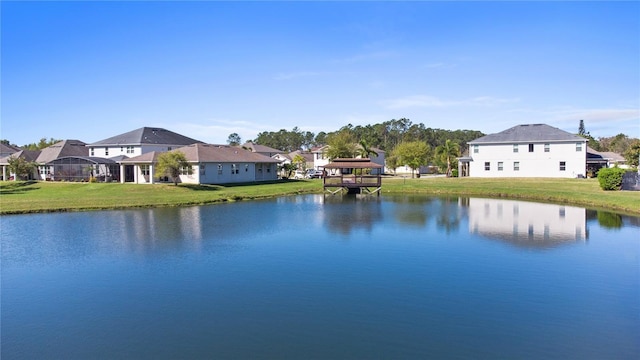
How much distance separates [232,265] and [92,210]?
20423 mm

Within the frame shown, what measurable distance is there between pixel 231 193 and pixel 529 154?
3558 cm

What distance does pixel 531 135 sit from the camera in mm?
57344

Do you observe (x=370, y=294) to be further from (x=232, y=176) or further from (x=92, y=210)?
(x=232, y=176)

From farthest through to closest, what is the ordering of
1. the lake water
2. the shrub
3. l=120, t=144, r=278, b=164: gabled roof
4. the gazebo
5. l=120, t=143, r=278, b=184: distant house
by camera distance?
l=120, t=144, r=278, b=164: gabled roof, l=120, t=143, r=278, b=184: distant house, the gazebo, the shrub, the lake water

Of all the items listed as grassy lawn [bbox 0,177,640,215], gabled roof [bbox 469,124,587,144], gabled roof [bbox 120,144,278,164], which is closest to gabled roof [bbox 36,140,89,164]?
grassy lawn [bbox 0,177,640,215]

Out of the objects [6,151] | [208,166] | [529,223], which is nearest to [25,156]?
[6,151]

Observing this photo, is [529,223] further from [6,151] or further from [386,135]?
[386,135]

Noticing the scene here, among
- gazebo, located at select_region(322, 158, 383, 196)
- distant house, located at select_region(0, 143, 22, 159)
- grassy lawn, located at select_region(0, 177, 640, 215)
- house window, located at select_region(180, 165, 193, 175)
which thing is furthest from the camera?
distant house, located at select_region(0, 143, 22, 159)

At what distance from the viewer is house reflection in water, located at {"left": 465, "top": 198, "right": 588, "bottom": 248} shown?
23.0m

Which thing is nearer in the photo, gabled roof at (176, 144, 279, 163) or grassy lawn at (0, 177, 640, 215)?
grassy lawn at (0, 177, 640, 215)

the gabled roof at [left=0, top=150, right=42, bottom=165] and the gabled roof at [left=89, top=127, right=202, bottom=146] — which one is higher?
the gabled roof at [left=89, top=127, right=202, bottom=146]

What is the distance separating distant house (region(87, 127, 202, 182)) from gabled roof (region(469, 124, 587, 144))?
128ft

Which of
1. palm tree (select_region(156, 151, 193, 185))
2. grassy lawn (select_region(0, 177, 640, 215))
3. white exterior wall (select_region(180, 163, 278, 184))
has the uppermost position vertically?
palm tree (select_region(156, 151, 193, 185))

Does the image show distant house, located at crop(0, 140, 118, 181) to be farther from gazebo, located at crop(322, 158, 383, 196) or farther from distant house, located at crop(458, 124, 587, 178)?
distant house, located at crop(458, 124, 587, 178)
